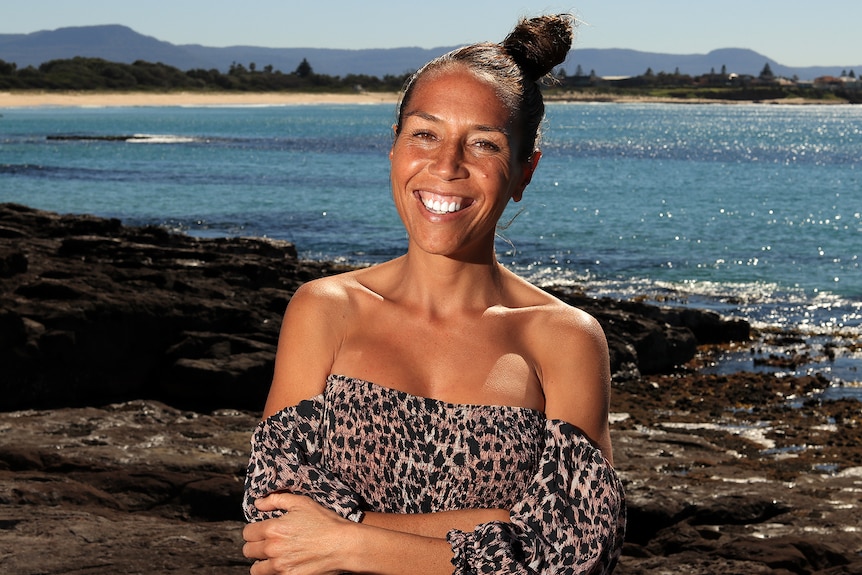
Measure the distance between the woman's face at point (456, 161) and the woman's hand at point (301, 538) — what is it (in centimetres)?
70

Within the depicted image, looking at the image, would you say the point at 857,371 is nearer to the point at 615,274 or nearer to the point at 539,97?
the point at 615,274

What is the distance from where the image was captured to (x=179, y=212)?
41.1 metres

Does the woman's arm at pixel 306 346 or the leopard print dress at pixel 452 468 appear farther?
the woman's arm at pixel 306 346

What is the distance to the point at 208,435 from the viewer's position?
7.80 m

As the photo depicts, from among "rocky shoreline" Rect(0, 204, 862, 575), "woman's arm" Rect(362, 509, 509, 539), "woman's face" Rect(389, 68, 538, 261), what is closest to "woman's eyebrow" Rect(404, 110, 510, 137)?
"woman's face" Rect(389, 68, 538, 261)

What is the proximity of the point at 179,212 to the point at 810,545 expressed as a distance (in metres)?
36.9

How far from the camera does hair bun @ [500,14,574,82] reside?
2.85m

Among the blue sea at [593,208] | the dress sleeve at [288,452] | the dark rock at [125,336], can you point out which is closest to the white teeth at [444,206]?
the blue sea at [593,208]

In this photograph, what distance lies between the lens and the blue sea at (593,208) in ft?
82.0

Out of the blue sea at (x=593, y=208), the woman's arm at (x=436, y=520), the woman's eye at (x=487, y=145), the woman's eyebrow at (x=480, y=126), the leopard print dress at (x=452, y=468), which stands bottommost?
the blue sea at (x=593, y=208)

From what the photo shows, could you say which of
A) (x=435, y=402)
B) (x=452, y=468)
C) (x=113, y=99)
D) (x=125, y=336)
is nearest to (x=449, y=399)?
(x=435, y=402)

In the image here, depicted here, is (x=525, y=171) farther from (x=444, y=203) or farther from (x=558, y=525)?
(x=558, y=525)

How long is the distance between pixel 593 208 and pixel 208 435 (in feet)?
132

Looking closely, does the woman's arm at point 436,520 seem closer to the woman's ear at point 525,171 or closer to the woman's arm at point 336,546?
the woman's arm at point 336,546
